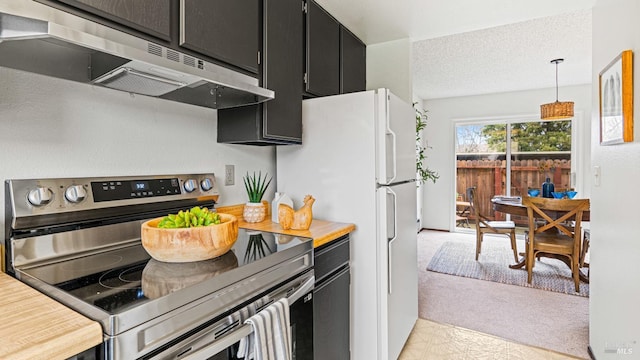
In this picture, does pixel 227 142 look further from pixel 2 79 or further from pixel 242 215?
pixel 2 79

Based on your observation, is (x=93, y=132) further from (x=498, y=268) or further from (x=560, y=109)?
(x=560, y=109)

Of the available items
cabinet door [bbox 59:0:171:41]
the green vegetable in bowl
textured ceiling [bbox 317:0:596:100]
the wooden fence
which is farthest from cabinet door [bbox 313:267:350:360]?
the wooden fence

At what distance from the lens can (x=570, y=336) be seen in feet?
7.59

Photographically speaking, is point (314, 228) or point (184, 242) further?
point (314, 228)

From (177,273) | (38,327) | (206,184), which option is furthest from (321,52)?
(38,327)

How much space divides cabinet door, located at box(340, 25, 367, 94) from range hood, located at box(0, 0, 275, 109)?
1.11 metres

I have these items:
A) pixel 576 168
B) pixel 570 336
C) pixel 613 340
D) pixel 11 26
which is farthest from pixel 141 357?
pixel 576 168

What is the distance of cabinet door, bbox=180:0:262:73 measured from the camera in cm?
124

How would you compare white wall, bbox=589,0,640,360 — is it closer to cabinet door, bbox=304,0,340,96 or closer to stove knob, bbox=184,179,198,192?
cabinet door, bbox=304,0,340,96

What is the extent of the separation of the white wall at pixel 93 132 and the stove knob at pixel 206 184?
78 millimetres

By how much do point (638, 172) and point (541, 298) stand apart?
6.71 feet

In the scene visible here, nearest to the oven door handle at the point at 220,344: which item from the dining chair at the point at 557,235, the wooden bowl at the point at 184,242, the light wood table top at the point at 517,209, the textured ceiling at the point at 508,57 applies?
the wooden bowl at the point at 184,242

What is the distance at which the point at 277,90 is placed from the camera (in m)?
1.69

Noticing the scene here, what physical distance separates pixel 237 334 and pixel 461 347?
6.06 ft
